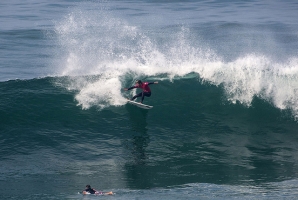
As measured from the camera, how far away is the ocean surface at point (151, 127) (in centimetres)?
1523

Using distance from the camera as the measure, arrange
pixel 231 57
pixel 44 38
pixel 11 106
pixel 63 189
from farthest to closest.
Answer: pixel 44 38 → pixel 231 57 → pixel 11 106 → pixel 63 189

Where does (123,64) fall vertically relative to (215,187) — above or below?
above

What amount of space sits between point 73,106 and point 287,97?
8.99m

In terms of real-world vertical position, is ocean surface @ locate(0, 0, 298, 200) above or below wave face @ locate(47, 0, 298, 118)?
below

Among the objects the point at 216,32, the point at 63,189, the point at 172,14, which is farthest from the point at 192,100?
the point at 172,14

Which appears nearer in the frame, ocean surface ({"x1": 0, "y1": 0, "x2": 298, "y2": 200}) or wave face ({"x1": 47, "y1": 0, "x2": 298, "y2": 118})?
ocean surface ({"x1": 0, "y1": 0, "x2": 298, "y2": 200})

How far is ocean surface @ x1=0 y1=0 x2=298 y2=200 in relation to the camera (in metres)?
15.2

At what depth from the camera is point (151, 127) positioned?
1941 cm

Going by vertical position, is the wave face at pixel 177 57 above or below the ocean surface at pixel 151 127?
above

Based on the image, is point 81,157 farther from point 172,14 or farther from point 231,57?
point 172,14

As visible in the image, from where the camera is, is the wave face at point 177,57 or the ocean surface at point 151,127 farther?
the wave face at point 177,57

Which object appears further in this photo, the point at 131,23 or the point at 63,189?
the point at 131,23

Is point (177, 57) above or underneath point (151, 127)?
above

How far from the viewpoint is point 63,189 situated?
48.0 ft
